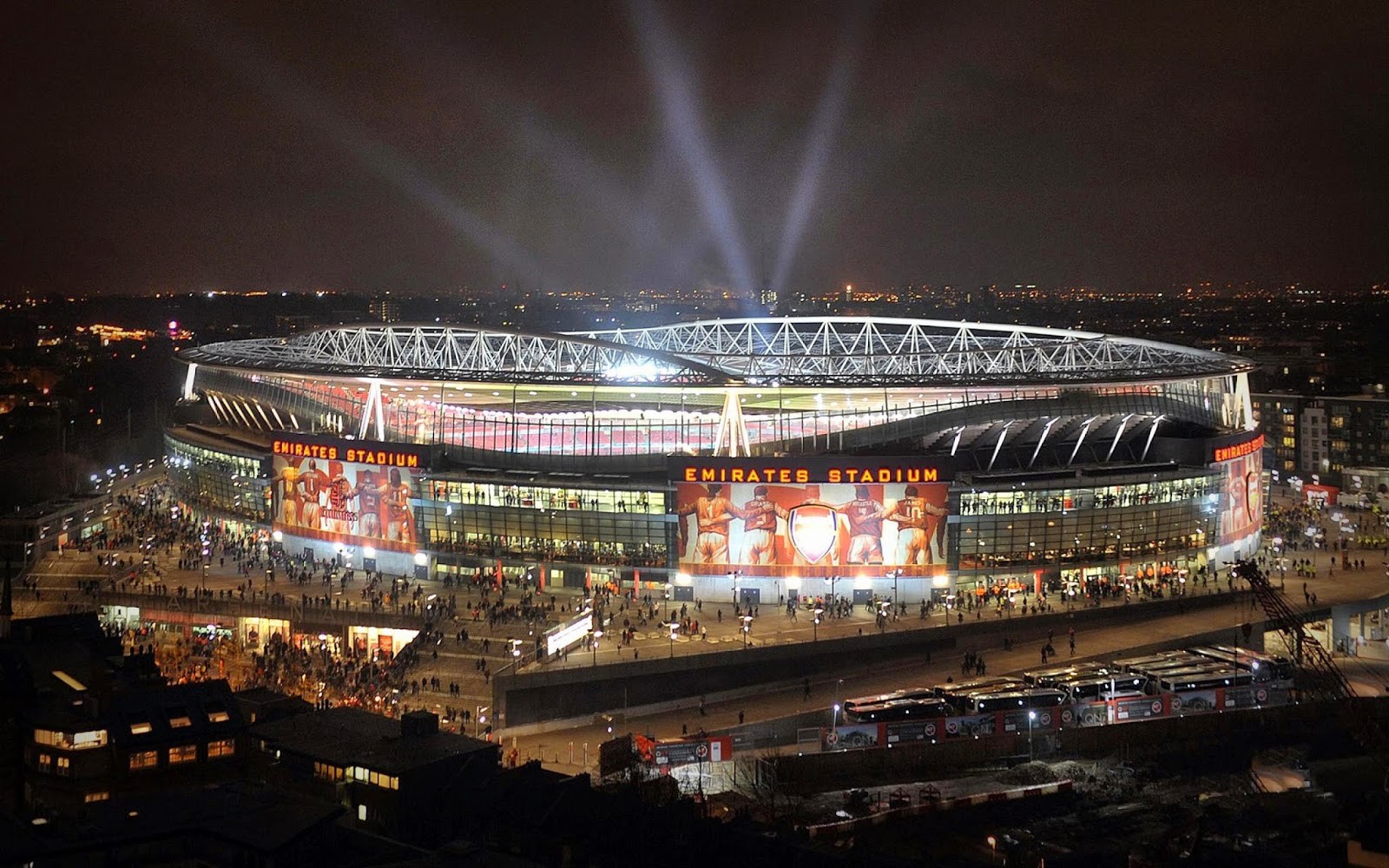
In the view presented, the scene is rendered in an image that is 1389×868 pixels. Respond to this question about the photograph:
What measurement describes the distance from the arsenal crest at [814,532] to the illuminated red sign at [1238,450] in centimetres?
1822

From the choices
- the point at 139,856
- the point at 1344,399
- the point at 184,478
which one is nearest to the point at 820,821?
the point at 139,856

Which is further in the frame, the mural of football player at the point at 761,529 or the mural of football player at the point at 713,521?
the mural of football player at the point at 713,521

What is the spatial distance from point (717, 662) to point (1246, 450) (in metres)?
30.8

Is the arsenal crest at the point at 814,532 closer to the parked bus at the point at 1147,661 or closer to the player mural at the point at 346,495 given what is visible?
the parked bus at the point at 1147,661

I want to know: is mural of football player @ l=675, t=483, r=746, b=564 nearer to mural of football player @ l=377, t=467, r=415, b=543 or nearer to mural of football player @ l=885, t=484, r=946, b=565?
mural of football player @ l=885, t=484, r=946, b=565

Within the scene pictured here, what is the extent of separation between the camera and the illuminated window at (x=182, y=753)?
35625 mm

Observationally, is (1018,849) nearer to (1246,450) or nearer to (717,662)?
(717,662)

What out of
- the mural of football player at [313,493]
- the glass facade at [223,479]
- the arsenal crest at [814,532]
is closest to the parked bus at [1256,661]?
the arsenal crest at [814,532]

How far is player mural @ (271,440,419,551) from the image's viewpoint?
62719 millimetres

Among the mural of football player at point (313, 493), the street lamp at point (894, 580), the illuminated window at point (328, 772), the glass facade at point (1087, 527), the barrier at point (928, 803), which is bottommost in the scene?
the barrier at point (928, 803)

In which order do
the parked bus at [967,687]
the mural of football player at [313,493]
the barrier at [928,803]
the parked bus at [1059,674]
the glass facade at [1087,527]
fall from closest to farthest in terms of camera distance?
the barrier at [928,803] → the parked bus at [967,687] → the parked bus at [1059,674] → the glass facade at [1087,527] → the mural of football player at [313,493]

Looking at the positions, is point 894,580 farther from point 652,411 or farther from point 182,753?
point 182,753

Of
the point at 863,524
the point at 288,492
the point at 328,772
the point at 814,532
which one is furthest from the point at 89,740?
the point at 288,492

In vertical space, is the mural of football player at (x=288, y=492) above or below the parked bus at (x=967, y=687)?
above
